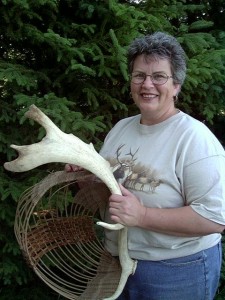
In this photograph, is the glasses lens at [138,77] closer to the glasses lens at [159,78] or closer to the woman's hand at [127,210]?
the glasses lens at [159,78]

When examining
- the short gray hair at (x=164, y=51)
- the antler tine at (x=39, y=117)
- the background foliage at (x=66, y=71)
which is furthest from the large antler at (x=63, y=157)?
the background foliage at (x=66, y=71)

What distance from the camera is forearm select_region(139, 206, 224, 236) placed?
128cm

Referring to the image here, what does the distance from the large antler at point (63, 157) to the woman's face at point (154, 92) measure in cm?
23

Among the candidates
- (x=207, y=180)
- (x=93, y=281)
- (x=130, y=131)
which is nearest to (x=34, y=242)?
(x=93, y=281)

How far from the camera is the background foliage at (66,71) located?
2072mm

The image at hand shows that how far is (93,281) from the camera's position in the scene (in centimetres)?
170

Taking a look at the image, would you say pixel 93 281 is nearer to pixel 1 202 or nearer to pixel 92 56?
pixel 1 202

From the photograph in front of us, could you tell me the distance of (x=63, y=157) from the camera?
1329 mm

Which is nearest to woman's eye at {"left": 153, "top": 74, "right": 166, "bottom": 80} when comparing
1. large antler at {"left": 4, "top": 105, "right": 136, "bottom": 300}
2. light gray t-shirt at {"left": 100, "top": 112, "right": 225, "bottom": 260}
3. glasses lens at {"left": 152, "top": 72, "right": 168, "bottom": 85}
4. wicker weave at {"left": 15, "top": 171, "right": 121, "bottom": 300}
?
glasses lens at {"left": 152, "top": 72, "right": 168, "bottom": 85}

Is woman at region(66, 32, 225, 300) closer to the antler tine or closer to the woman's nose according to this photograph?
the woman's nose

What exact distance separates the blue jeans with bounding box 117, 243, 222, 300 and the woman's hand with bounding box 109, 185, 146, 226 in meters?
0.21

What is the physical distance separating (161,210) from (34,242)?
1.96 feet

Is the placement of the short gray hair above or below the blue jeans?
above

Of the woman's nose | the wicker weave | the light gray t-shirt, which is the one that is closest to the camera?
the light gray t-shirt
